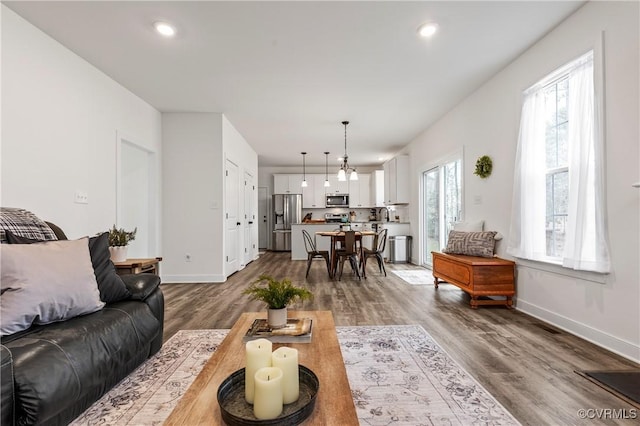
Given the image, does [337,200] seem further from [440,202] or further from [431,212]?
[440,202]

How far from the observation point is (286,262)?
24.1 ft

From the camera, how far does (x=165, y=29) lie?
2.76 metres

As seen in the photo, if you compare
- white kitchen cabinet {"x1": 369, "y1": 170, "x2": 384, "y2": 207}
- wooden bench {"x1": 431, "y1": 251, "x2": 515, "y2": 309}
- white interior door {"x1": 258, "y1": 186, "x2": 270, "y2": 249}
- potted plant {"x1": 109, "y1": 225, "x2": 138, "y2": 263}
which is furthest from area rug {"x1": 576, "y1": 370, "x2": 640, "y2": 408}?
white interior door {"x1": 258, "y1": 186, "x2": 270, "y2": 249}

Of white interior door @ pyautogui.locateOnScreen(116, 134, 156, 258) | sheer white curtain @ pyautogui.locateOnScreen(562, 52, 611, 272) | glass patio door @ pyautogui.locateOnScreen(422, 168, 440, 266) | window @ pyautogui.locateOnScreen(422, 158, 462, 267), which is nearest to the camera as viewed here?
sheer white curtain @ pyautogui.locateOnScreen(562, 52, 611, 272)

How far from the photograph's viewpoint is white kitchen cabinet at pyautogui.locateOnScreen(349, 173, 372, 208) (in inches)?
386

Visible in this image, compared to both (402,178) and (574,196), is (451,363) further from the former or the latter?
(402,178)

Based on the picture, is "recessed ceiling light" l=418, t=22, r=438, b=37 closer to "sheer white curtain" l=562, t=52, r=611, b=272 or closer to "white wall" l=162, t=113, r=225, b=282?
"sheer white curtain" l=562, t=52, r=611, b=272

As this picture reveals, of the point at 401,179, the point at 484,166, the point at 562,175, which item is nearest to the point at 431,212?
the point at 401,179

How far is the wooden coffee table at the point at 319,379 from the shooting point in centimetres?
94

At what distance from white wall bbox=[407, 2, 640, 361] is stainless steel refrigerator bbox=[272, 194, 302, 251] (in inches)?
251

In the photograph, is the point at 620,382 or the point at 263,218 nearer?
the point at 620,382

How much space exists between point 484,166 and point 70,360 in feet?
14.0

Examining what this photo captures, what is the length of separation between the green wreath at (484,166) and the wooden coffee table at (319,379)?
3.20 m

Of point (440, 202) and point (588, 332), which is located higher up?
point (440, 202)
